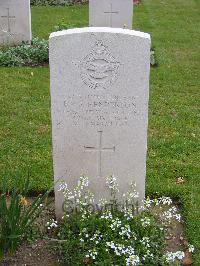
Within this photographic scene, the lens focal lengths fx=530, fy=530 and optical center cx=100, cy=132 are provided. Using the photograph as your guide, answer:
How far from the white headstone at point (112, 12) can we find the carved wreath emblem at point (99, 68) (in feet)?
20.1

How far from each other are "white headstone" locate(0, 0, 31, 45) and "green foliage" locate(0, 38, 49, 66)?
468 millimetres

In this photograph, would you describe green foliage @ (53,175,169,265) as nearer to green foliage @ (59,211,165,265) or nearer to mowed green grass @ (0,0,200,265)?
green foliage @ (59,211,165,265)

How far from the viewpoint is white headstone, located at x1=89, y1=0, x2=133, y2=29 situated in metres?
10.0

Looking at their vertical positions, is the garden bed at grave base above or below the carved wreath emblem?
below

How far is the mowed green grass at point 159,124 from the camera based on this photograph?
207 inches

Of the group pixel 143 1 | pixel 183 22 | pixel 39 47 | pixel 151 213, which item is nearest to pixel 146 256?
pixel 151 213

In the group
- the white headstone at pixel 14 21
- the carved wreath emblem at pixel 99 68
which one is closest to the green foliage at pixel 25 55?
the white headstone at pixel 14 21

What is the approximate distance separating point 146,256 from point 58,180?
3.23 ft

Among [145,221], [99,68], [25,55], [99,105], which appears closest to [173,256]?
[145,221]

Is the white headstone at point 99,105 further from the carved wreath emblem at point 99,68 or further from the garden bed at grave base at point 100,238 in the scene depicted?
the garden bed at grave base at point 100,238

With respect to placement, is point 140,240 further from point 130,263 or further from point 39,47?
point 39,47

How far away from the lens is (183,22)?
12148 mm

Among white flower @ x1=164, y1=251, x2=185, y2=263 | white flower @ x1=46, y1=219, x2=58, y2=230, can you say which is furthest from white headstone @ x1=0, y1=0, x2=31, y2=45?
white flower @ x1=164, y1=251, x2=185, y2=263

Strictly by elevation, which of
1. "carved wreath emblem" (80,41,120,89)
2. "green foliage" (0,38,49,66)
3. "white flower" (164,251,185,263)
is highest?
"carved wreath emblem" (80,41,120,89)
